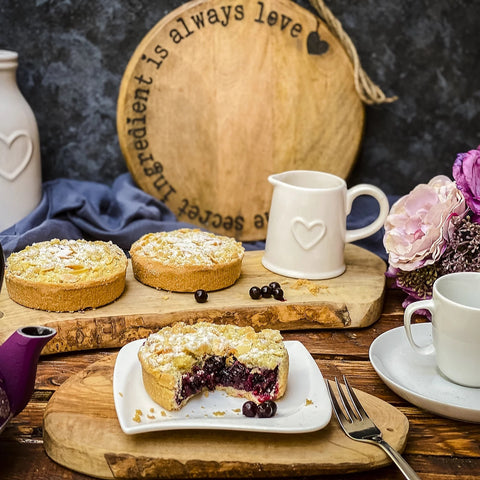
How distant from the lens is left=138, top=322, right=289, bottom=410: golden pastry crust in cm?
145

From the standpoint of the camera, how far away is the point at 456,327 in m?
1.55

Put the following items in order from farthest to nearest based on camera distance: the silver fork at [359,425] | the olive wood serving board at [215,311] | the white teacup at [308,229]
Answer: the white teacup at [308,229], the olive wood serving board at [215,311], the silver fork at [359,425]

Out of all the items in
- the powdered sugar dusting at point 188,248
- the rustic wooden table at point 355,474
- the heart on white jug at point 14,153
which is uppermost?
the heart on white jug at point 14,153

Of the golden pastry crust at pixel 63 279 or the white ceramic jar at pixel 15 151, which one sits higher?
the white ceramic jar at pixel 15 151

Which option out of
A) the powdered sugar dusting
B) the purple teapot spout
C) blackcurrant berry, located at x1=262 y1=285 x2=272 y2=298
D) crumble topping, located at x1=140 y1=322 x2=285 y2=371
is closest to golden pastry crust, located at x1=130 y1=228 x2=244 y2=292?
the powdered sugar dusting

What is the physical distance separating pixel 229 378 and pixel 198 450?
21 centimetres

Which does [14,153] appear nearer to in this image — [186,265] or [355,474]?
[186,265]

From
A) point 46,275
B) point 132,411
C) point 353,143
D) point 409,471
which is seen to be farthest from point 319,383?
point 353,143

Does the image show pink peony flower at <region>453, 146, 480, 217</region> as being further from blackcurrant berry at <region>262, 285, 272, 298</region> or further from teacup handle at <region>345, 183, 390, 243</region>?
blackcurrant berry at <region>262, 285, 272, 298</region>

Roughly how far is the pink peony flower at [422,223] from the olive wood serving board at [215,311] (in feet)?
0.48

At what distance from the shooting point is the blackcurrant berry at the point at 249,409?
143cm

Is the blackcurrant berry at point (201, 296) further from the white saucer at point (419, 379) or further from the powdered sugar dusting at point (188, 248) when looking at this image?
the white saucer at point (419, 379)

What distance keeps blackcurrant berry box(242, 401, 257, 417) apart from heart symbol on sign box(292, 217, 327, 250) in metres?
0.83

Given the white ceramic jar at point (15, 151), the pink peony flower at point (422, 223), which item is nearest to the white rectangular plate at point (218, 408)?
the pink peony flower at point (422, 223)
